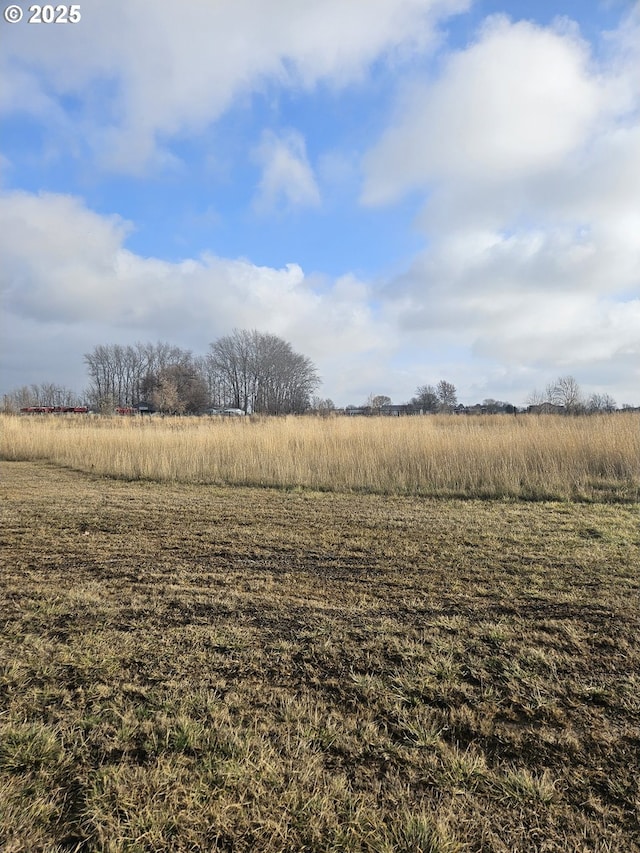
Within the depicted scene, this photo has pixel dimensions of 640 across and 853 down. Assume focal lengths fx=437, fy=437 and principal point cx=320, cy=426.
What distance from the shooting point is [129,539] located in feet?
14.1

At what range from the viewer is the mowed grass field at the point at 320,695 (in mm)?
1259

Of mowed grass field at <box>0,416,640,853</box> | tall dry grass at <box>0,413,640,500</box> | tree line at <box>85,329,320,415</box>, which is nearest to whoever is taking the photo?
mowed grass field at <box>0,416,640,853</box>

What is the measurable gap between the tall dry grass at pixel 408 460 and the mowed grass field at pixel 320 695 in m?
3.08

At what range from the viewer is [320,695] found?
1.81 meters

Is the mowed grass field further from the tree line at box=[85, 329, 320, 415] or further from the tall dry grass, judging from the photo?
the tree line at box=[85, 329, 320, 415]

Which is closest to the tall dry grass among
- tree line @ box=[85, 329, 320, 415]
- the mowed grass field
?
the mowed grass field

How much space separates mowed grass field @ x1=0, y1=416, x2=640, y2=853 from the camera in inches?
49.6

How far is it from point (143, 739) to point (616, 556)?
3760 millimetres

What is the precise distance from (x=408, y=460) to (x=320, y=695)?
6.52 metres

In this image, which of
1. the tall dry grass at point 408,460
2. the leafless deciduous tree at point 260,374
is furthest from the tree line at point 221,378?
the tall dry grass at point 408,460

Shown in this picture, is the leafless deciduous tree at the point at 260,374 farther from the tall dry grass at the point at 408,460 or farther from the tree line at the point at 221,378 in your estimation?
the tall dry grass at the point at 408,460

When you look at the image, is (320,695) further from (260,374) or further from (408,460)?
(260,374)

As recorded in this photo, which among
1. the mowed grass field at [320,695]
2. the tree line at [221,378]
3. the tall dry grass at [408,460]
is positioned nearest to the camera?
the mowed grass field at [320,695]

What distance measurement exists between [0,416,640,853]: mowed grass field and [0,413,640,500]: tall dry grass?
121 inches
